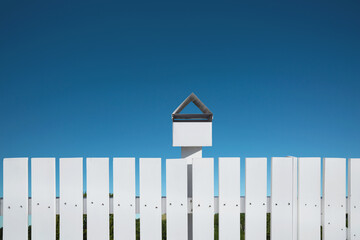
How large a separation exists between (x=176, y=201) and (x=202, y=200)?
23 cm

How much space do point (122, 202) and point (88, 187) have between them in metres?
0.33

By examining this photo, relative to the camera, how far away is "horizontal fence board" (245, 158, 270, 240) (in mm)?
2275

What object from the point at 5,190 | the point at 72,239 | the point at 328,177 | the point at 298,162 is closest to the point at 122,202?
the point at 72,239

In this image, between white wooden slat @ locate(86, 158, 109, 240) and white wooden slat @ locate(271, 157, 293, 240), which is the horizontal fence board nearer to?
white wooden slat @ locate(271, 157, 293, 240)

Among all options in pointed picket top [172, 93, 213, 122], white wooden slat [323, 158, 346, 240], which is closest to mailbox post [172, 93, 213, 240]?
pointed picket top [172, 93, 213, 122]

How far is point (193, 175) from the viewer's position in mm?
2256

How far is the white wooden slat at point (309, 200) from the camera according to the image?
91.5 inches

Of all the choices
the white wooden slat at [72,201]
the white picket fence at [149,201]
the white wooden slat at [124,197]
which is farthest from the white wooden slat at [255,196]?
the white wooden slat at [72,201]

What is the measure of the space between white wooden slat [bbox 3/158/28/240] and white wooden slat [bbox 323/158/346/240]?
275cm

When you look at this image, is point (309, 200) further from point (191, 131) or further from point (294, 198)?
point (191, 131)

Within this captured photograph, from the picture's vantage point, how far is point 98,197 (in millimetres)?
2236

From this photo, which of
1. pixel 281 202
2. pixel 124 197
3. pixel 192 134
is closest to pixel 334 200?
pixel 281 202

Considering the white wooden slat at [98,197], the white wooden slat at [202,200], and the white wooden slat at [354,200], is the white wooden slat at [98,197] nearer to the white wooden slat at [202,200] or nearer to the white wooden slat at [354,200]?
the white wooden slat at [202,200]

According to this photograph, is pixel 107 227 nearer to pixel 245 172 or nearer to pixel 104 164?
pixel 104 164
